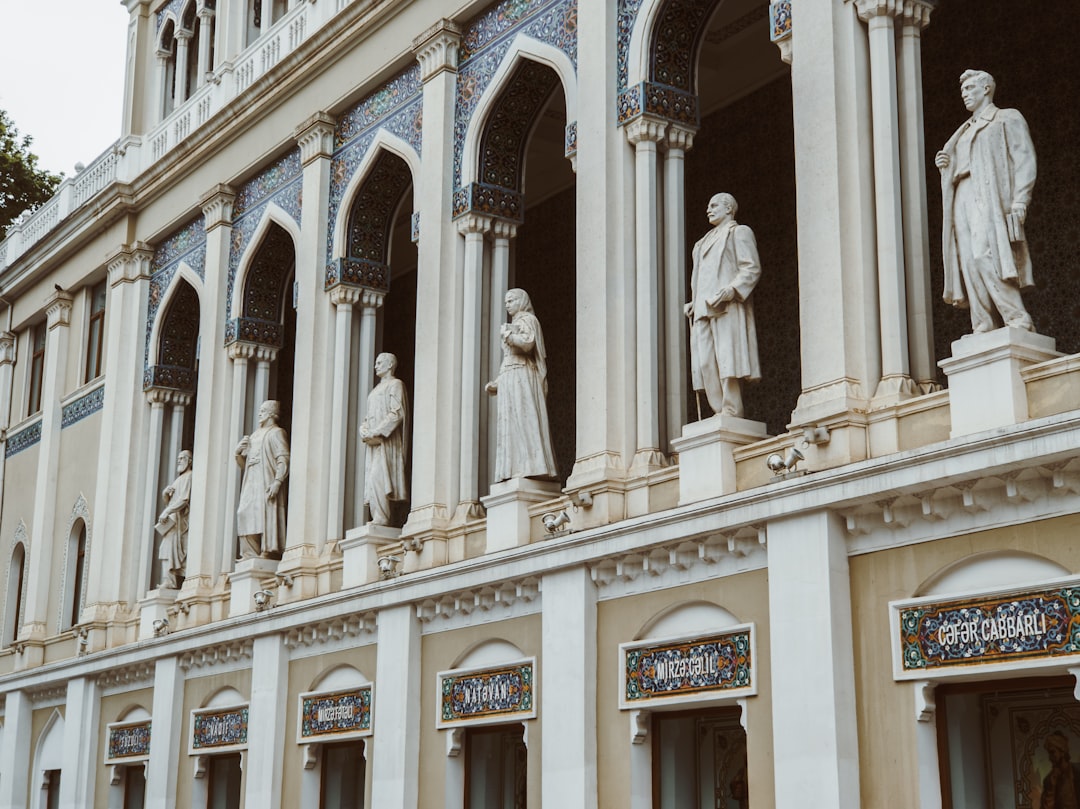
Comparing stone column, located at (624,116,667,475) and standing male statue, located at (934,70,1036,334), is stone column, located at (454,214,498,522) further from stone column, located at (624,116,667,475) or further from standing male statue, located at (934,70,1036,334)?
standing male statue, located at (934,70,1036,334)

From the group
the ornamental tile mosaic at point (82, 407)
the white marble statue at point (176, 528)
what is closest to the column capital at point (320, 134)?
the white marble statue at point (176, 528)

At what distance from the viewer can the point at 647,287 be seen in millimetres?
13969

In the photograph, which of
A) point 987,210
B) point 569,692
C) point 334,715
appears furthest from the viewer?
point 334,715

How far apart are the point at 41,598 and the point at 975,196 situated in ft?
60.7

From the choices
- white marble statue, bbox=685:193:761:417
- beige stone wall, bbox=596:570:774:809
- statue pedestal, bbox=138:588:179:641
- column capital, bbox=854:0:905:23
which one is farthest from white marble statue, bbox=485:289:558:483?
statue pedestal, bbox=138:588:179:641

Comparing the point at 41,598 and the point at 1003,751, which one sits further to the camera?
the point at 41,598

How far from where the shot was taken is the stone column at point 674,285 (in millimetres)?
13789

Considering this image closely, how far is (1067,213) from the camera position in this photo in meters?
14.8

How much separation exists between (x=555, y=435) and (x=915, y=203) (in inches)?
383

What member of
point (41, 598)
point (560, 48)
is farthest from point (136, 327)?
point (560, 48)

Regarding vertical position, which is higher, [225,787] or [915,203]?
[915,203]

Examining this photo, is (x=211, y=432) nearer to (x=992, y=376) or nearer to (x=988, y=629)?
(x=992, y=376)

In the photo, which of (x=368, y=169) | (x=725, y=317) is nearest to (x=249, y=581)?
(x=368, y=169)

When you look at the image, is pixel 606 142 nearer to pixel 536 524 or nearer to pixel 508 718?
pixel 536 524
